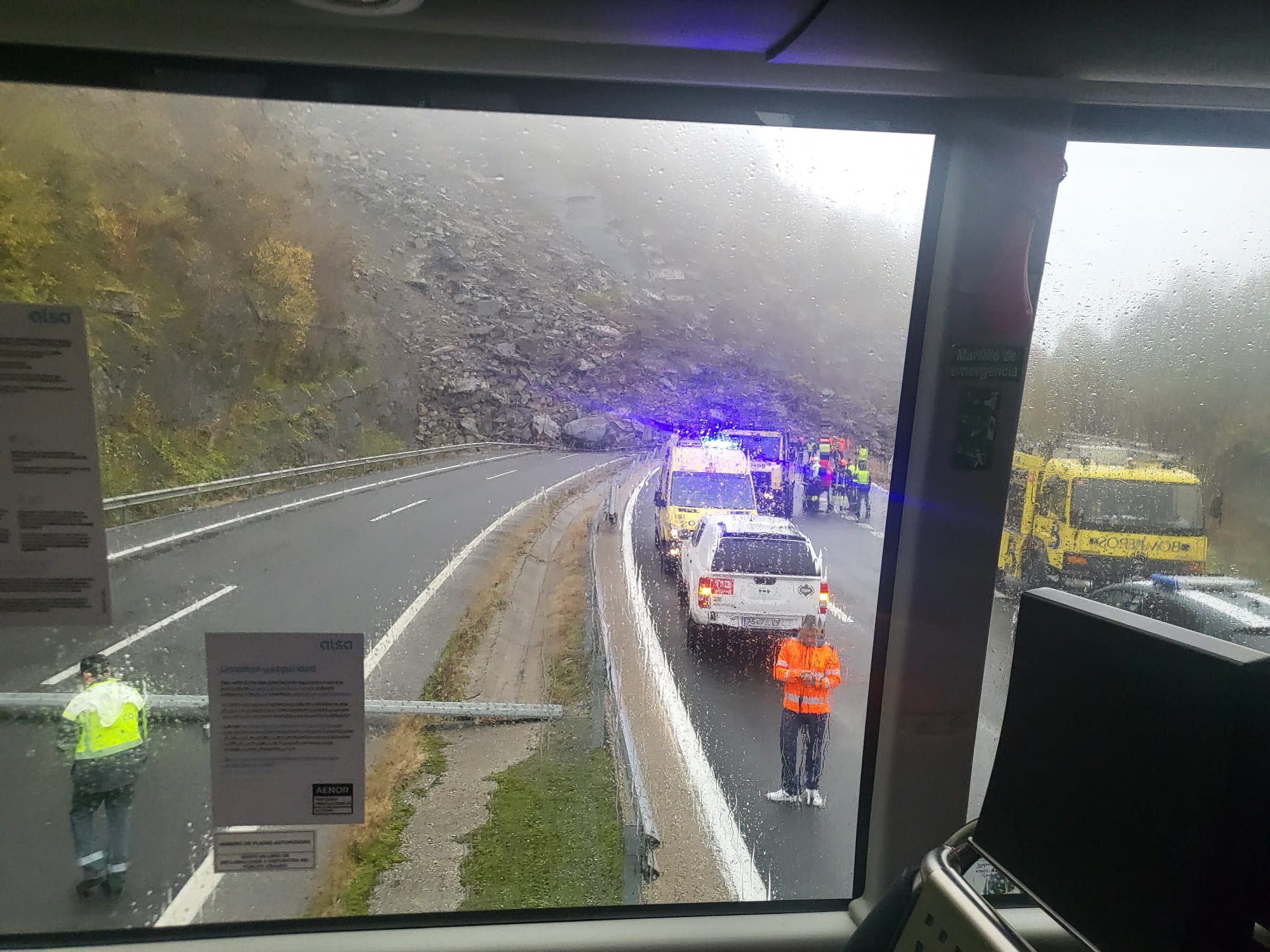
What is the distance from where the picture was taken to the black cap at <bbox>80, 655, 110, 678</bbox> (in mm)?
1779

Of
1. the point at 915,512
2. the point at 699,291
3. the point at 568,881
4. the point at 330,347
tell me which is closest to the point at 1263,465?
the point at 915,512

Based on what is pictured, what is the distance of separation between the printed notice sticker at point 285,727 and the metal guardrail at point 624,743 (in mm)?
597

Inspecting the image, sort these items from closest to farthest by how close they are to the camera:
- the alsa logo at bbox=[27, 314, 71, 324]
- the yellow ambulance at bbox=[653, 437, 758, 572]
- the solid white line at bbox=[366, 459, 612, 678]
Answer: the alsa logo at bbox=[27, 314, 71, 324] → the solid white line at bbox=[366, 459, 612, 678] → the yellow ambulance at bbox=[653, 437, 758, 572]

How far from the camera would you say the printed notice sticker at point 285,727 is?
1.79m

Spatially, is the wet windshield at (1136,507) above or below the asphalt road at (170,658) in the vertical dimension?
above

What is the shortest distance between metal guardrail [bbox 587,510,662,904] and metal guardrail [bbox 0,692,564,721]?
128 mm

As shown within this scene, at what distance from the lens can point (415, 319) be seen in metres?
1.96

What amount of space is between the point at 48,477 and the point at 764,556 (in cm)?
183

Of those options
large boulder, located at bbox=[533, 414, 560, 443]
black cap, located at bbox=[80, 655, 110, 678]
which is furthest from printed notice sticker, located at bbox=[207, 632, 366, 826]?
large boulder, located at bbox=[533, 414, 560, 443]

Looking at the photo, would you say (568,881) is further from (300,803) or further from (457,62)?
(457,62)

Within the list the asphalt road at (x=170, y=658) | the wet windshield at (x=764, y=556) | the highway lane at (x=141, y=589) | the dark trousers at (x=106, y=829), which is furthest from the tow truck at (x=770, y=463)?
the dark trousers at (x=106, y=829)

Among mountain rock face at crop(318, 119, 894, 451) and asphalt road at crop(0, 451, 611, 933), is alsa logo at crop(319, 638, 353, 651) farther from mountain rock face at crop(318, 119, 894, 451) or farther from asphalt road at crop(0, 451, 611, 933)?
mountain rock face at crop(318, 119, 894, 451)

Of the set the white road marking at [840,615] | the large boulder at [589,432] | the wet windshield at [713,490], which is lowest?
the white road marking at [840,615]

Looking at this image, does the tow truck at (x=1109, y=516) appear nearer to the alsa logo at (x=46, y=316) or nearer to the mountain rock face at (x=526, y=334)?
the mountain rock face at (x=526, y=334)
